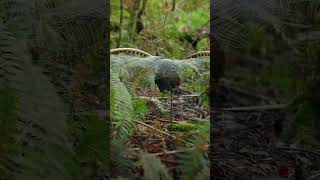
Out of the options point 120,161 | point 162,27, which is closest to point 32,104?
point 120,161

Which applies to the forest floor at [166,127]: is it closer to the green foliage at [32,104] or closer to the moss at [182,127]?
the moss at [182,127]

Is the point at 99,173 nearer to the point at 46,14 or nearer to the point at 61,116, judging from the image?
the point at 61,116

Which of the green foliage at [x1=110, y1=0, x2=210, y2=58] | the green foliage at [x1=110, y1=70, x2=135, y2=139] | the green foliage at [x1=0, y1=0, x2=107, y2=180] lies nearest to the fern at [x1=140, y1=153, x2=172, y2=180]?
the green foliage at [x1=0, y1=0, x2=107, y2=180]

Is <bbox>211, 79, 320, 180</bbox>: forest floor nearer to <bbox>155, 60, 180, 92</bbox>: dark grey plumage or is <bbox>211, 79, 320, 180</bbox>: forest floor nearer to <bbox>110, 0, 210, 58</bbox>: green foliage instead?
<bbox>155, 60, 180, 92</bbox>: dark grey plumage

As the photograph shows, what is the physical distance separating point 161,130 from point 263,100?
1.69ft

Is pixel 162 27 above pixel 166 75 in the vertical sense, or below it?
above

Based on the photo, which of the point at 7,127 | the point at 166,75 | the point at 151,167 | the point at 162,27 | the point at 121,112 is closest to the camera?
the point at 151,167

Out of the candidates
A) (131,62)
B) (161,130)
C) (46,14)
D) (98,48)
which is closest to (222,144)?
(161,130)

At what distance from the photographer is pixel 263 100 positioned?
5.20 feet

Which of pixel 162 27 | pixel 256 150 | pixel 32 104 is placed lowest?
pixel 256 150

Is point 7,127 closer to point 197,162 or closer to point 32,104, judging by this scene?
point 32,104

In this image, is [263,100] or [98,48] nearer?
[98,48]

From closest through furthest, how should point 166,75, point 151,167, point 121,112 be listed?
point 151,167, point 121,112, point 166,75

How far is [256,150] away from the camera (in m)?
1.21
